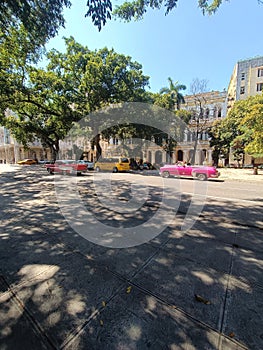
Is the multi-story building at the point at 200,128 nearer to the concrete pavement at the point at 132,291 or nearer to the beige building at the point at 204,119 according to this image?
the beige building at the point at 204,119

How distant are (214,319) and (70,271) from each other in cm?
184

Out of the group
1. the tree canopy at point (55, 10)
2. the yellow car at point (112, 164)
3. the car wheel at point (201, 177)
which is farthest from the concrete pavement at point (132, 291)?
the yellow car at point (112, 164)

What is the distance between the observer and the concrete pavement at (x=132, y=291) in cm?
154

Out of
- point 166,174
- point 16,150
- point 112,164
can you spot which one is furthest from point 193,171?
point 16,150

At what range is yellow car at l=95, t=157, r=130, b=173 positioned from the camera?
19812mm

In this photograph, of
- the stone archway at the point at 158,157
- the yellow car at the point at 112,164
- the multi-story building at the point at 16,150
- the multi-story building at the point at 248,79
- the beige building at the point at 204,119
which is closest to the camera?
the yellow car at the point at 112,164

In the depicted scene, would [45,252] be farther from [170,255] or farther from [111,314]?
[170,255]

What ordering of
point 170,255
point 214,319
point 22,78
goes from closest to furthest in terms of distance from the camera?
1. point 214,319
2. point 170,255
3. point 22,78

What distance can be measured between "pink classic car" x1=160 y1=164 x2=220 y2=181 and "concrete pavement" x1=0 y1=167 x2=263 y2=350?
9.27 meters

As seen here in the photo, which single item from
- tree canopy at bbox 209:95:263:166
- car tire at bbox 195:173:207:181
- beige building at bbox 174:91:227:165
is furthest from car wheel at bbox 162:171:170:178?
beige building at bbox 174:91:227:165

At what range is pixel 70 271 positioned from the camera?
243 centimetres

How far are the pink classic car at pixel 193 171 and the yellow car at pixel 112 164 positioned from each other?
21.1 ft

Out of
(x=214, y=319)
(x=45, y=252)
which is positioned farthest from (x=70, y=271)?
(x=214, y=319)

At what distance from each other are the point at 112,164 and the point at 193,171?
9.88m
